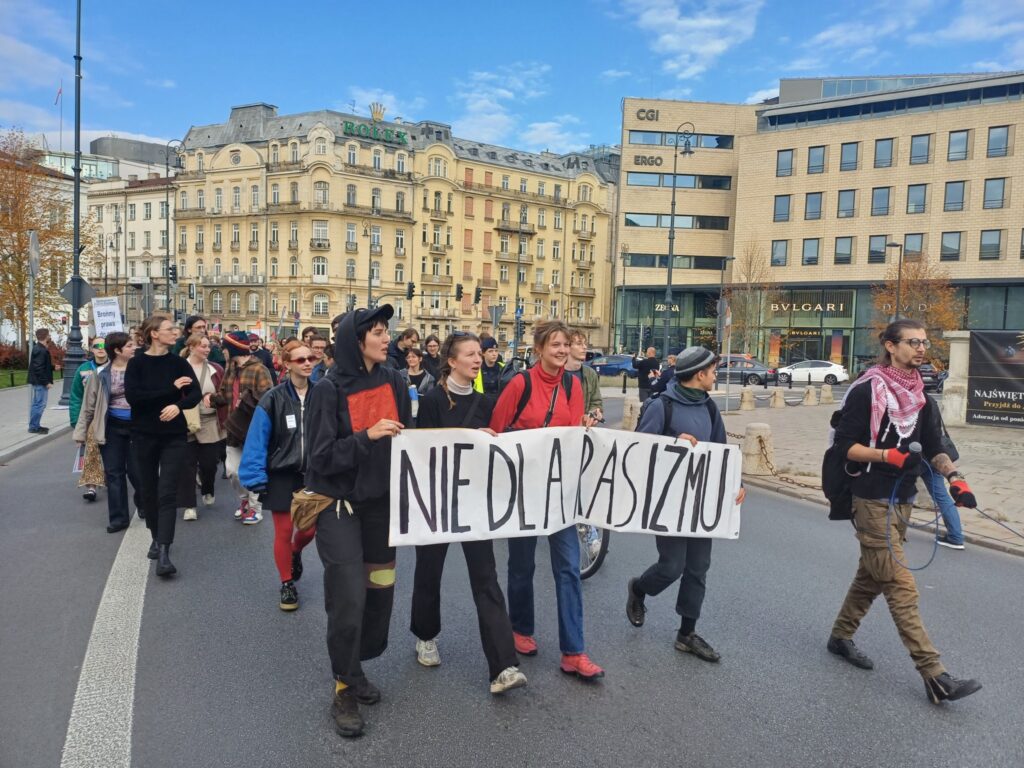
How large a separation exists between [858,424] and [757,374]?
128 feet

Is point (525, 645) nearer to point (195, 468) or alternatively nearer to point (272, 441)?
point (272, 441)

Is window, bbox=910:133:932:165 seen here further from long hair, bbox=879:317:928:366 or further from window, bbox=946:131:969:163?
long hair, bbox=879:317:928:366

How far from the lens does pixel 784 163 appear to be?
59250 mm

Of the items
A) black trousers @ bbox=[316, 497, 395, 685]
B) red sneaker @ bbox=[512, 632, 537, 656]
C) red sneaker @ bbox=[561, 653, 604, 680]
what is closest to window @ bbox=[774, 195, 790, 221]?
red sneaker @ bbox=[512, 632, 537, 656]

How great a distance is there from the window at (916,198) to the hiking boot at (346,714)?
6068 cm

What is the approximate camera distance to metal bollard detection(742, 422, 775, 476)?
37.2 feet

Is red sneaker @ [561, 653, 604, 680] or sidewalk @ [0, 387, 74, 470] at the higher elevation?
red sneaker @ [561, 653, 604, 680]

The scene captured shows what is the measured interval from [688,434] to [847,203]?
59263mm

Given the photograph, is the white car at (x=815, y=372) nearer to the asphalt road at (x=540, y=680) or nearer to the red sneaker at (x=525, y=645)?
the asphalt road at (x=540, y=680)

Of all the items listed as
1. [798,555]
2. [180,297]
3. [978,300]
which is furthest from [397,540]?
[180,297]

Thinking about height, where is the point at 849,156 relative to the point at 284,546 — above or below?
above

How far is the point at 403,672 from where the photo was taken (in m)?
4.20

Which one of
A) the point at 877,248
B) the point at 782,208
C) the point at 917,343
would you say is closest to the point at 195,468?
the point at 917,343

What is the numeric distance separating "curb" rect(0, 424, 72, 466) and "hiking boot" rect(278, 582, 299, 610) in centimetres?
830
